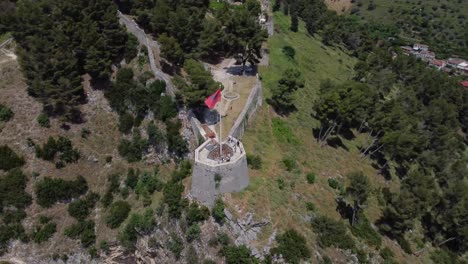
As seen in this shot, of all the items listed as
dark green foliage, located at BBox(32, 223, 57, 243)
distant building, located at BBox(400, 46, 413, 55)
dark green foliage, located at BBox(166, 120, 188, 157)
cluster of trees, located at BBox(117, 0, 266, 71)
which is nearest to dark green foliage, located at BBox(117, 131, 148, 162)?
dark green foliage, located at BBox(166, 120, 188, 157)

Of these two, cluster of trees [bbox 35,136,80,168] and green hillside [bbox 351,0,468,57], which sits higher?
cluster of trees [bbox 35,136,80,168]

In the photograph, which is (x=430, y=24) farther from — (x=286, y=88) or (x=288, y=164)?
(x=288, y=164)

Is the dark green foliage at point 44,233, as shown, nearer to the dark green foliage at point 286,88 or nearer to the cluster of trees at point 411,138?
the dark green foliage at point 286,88

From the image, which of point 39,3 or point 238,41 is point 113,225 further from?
point 39,3

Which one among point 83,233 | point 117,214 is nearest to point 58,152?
point 83,233

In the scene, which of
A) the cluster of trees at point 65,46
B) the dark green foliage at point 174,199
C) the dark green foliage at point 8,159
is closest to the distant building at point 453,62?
the cluster of trees at point 65,46

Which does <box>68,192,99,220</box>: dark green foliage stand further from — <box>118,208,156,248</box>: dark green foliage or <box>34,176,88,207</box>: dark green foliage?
<box>118,208,156,248</box>: dark green foliage

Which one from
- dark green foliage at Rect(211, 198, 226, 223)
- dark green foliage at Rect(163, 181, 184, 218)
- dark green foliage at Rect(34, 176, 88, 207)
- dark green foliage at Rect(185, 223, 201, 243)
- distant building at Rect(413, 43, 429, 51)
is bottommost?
distant building at Rect(413, 43, 429, 51)
